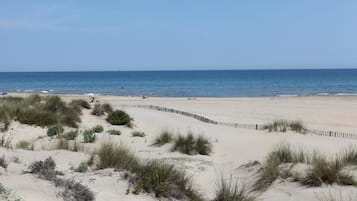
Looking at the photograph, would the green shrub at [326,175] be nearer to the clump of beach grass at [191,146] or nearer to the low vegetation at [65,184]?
the low vegetation at [65,184]

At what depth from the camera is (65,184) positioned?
762 cm

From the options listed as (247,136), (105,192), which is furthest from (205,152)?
(105,192)

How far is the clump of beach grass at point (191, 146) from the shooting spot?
600 inches

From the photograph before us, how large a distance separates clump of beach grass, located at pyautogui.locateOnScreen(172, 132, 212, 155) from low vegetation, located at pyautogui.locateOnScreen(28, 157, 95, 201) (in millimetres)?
7081

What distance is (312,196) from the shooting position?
929cm

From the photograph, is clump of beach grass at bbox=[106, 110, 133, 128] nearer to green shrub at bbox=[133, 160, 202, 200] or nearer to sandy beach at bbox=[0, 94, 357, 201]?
sandy beach at bbox=[0, 94, 357, 201]

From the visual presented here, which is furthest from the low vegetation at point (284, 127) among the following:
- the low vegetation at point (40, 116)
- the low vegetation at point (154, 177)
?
the low vegetation at point (154, 177)

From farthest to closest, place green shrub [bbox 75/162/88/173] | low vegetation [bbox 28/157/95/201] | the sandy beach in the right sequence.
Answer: green shrub [bbox 75/162/88/173], the sandy beach, low vegetation [bbox 28/157/95/201]

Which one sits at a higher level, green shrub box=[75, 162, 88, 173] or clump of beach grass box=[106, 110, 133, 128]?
green shrub box=[75, 162, 88, 173]

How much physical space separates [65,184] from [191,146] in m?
8.03

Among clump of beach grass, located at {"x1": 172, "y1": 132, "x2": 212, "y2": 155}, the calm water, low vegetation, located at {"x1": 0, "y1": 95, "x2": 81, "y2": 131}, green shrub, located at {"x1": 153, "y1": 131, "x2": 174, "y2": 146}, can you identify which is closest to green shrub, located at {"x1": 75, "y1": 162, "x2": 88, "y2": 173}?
clump of beach grass, located at {"x1": 172, "y1": 132, "x2": 212, "y2": 155}

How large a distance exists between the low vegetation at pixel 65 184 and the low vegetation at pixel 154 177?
99 centimetres

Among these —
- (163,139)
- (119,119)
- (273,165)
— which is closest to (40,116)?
(119,119)

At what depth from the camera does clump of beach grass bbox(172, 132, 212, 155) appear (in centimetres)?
1525
